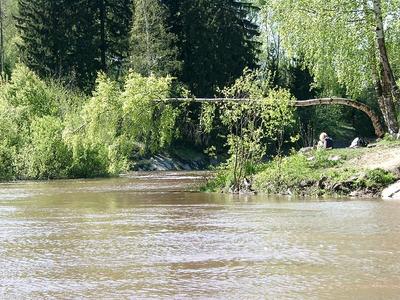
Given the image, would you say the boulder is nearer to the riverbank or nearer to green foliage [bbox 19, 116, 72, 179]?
the riverbank

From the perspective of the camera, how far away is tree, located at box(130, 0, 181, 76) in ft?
163

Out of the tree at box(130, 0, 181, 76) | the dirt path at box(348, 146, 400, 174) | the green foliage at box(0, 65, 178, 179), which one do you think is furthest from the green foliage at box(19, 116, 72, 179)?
the dirt path at box(348, 146, 400, 174)

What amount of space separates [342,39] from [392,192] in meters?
7.43

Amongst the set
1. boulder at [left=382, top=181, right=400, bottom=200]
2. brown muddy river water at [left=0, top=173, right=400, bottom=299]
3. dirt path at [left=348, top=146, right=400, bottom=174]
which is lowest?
brown muddy river water at [left=0, top=173, right=400, bottom=299]

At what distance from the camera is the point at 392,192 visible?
1686 centimetres

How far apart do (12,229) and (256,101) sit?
38.7ft

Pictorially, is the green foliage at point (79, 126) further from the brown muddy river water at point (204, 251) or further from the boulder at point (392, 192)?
the boulder at point (392, 192)

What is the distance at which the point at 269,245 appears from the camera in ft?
31.9

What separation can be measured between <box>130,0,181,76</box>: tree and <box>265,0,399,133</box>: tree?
1021 inches

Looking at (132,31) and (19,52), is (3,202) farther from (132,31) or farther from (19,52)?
(19,52)

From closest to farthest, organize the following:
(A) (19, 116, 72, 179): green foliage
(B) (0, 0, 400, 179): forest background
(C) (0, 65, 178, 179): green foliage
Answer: (B) (0, 0, 400, 179): forest background
(C) (0, 65, 178, 179): green foliage
(A) (19, 116, 72, 179): green foliage

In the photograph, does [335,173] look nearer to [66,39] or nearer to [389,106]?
[389,106]

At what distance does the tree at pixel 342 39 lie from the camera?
22281mm

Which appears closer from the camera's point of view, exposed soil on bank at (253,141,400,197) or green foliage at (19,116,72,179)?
exposed soil on bank at (253,141,400,197)
